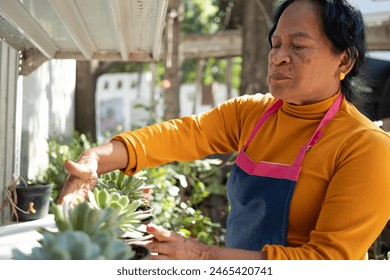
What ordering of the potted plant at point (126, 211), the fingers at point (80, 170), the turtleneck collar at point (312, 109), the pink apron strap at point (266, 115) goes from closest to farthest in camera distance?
the potted plant at point (126, 211), the fingers at point (80, 170), the turtleneck collar at point (312, 109), the pink apron strap at point (266, 115)

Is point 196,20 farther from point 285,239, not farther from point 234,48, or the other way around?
point 285,239

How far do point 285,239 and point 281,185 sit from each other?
164mm

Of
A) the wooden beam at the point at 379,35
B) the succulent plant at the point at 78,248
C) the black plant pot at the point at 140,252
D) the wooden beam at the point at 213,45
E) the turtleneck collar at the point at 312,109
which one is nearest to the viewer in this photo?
the succulent plant at the point at 78,248

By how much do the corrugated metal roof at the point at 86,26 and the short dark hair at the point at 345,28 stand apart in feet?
1.89

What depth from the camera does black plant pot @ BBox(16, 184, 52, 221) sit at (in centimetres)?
228

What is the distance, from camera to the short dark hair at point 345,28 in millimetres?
1420

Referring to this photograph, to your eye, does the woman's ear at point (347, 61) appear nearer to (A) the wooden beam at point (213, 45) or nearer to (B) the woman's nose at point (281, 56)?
(B) the woman's nose at point (281, 56)

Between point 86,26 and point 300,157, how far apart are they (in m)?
1.14

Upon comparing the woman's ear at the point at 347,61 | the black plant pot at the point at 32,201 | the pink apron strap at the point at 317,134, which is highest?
the woman's ear at the point at 347,61

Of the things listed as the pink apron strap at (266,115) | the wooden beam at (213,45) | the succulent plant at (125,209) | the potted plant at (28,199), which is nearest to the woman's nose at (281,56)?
the pink apron strap at (266,115)

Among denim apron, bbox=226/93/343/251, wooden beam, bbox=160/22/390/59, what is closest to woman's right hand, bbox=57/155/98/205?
denim apron, bbox=226/93/343/251

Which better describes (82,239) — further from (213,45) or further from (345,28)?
(213,45)

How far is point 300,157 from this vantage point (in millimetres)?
1411
